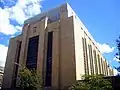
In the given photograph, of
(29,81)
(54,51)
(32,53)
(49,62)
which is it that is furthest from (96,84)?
(32,53)

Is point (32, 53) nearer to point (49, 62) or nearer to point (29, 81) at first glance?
point (49, 62)

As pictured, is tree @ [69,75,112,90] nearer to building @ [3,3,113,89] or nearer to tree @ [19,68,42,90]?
tree @ [19,68,42,90]

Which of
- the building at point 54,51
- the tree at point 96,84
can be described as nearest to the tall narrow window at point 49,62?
the building at point 54,51

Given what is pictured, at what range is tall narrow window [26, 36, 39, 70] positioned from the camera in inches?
1668

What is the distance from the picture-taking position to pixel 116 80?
29.5m

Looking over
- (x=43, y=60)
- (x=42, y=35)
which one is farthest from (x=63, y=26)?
(x=43, y=60)

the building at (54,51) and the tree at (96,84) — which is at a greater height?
the building at (54,51)

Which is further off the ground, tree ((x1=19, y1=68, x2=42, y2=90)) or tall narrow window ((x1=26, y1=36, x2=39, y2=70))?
tall narrow window ((x1=26, y1=36, x2=39, y2=70))

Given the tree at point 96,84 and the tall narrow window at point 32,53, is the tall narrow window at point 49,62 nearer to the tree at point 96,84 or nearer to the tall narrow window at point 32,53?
the tall narrow window at point 32,53

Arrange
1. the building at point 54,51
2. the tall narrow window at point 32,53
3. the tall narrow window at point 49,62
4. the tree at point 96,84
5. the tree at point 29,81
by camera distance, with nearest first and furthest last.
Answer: the tree at point 96,84
the tree at point 29,81
the building at point 54,51
the tall narrow window at point 49,62
the tall narrow window at point 32,53

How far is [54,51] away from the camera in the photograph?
3988cm

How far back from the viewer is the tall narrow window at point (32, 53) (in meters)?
42.4

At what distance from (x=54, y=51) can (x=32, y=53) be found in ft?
21.9

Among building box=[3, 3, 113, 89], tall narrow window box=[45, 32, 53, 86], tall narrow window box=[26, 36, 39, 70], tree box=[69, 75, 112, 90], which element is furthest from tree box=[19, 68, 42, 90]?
tall narrow window box=[26, 36, 39, 70]
